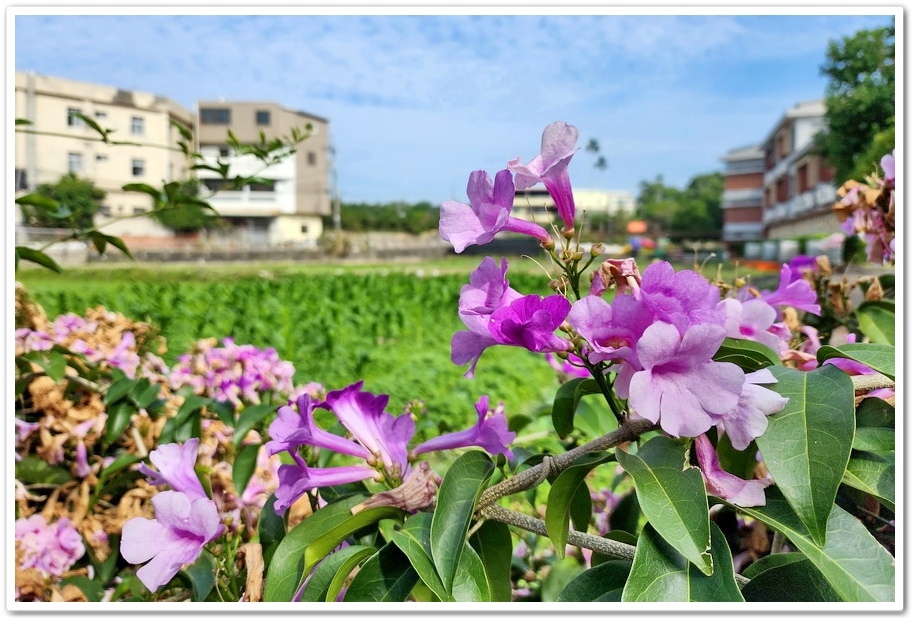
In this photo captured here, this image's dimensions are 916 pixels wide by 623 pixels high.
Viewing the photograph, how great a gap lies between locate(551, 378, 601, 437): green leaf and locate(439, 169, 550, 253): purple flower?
0.19 metres

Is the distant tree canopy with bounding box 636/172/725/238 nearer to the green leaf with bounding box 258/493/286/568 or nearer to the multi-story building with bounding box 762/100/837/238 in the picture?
the multi-story building with bounding box 762/100/837/238

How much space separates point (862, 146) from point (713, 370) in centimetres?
1188

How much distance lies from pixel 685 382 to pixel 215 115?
1347 inches

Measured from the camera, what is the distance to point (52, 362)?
1371 millimetres

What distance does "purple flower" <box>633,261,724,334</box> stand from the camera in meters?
0.48

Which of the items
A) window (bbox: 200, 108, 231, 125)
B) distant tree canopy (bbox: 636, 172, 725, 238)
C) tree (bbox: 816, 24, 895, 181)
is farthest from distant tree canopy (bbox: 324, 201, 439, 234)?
tree (bbox: 816, 24, 895, 181)

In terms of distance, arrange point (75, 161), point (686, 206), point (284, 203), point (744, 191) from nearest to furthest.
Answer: point (75, 161) → point (284, 203) → point (744, 191) → point (686, 206)

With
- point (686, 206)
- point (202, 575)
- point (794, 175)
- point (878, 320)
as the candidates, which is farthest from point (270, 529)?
point (686, 206)

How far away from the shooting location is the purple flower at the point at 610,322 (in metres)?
0.48

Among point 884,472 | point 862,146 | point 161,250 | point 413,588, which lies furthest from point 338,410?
point 161,250

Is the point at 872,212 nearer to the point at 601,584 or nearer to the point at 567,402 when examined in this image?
the point at 567,402

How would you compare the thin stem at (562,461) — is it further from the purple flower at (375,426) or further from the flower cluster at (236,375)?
the flower cluster at (236,375)

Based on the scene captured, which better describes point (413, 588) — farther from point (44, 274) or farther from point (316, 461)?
point (44, 274)

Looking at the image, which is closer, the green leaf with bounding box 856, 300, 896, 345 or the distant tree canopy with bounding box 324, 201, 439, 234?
the green leaf with bounding box 856, 300, 896, 345
